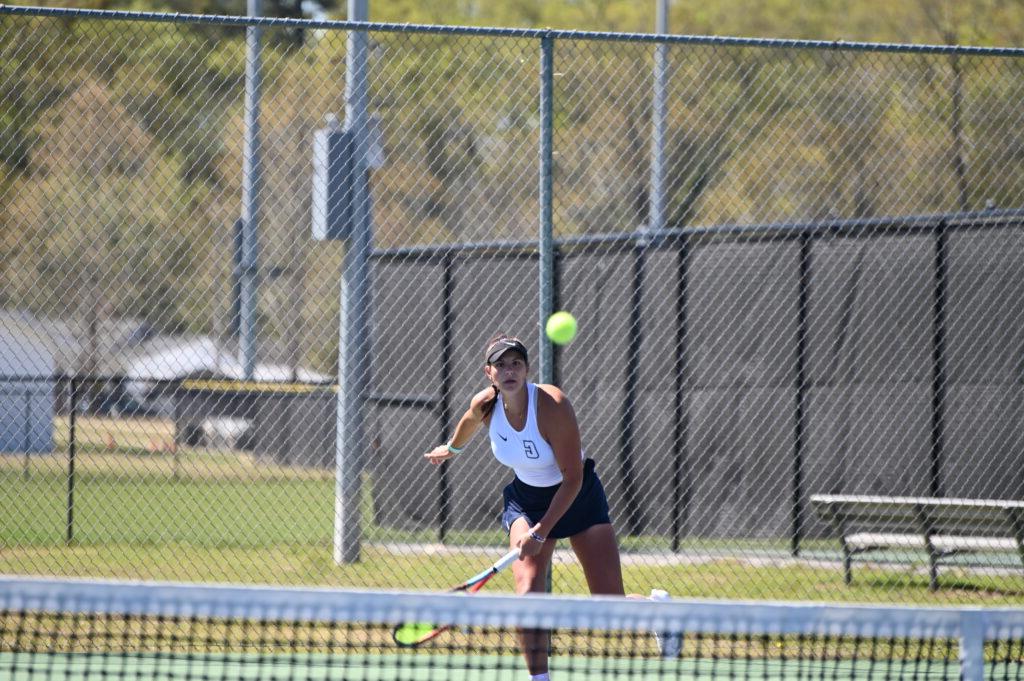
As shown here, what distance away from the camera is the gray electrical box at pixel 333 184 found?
7.40 metres

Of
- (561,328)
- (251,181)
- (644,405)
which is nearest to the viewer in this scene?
(561,328)

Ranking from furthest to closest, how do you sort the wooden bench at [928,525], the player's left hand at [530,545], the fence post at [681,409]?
the fence post at [681,409], the wooden bench at [928,525], the player's left hand at [530,545]

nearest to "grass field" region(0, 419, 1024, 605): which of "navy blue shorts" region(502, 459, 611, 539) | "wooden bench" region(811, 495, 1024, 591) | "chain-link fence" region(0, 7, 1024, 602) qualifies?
"chain-link fence" region(0, 7, 1024, 602)

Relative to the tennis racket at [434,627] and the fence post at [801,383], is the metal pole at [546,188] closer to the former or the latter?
the tennis racket at [434,627]

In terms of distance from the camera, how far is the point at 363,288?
7453 mm

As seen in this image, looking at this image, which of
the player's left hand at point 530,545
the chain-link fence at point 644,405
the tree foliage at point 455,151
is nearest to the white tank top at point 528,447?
the player's left hand at point 530,545

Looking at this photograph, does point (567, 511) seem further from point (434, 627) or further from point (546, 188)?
point (546, 188)

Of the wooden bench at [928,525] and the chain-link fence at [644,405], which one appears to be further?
the chain-link fence at [644,405]

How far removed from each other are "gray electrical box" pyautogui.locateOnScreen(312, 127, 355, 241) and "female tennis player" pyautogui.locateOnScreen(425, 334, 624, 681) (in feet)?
8.43

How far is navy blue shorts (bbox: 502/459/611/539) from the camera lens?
16.4 ft

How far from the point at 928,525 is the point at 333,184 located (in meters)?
4.29

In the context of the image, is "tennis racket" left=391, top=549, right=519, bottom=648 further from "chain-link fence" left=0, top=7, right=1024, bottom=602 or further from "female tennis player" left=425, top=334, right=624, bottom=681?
"chain-link fence" left=0, top=7, right=1024, bottom=602

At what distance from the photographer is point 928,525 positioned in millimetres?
7547

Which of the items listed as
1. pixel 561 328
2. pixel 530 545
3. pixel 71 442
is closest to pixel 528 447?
pixel 530 545
